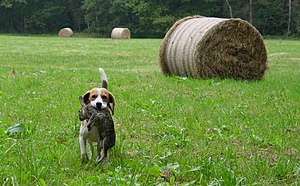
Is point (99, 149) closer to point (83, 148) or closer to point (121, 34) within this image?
point (83, 148)

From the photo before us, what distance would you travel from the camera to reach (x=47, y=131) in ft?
15.8

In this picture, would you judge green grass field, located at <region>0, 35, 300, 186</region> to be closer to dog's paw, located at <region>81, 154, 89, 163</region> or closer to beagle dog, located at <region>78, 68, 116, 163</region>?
dog's paw, located at <region>81, 154, 89, 163</region>

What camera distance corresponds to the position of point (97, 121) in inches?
136

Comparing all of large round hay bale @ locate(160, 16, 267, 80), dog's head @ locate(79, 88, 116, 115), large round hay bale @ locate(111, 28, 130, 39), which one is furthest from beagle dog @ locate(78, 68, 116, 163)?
large round hay bale @ locate(111, 28, 130, 39)

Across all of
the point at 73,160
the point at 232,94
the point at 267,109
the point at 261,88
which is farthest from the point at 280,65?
the point at 73,160

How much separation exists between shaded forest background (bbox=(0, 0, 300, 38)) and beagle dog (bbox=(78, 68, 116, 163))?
3910 cm

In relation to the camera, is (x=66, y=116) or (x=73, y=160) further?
(x=66, y=116)

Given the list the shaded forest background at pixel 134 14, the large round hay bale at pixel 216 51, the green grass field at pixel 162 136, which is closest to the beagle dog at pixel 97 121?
the green grass field at pixel 162 136

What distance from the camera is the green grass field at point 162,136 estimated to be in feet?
11.1

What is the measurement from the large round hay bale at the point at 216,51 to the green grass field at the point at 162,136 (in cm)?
203

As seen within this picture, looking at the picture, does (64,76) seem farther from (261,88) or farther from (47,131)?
(47,131)

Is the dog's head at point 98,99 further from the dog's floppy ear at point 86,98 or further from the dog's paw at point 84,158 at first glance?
the dog's paw at point 84,158

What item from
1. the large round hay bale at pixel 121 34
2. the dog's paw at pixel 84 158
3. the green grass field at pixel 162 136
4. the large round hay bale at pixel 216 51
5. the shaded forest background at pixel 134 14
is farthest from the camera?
the shaded forest background at pixel 134 14

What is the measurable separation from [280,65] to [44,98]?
9547mm
